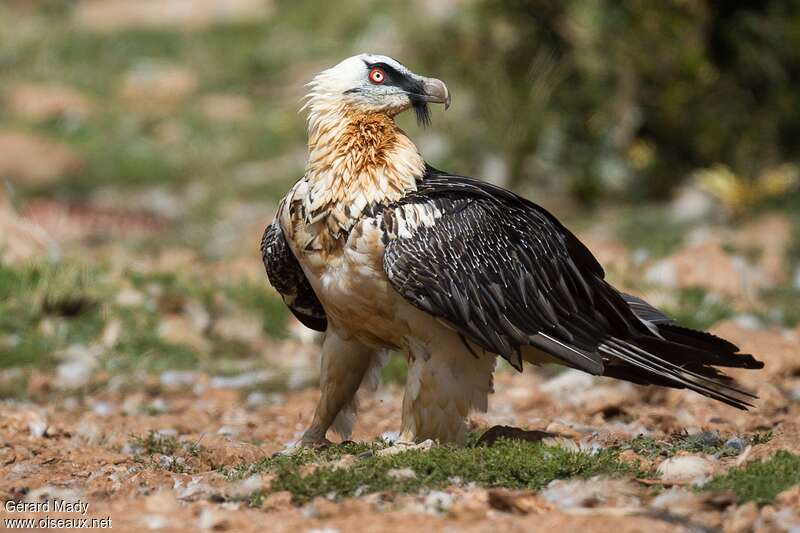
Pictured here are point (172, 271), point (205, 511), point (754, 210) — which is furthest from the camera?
point (754, 210)

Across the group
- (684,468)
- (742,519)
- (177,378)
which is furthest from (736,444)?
(177,378)

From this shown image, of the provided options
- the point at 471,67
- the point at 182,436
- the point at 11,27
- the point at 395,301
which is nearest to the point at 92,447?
the point at 182,436

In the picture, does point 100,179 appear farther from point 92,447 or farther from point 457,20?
point 92,447

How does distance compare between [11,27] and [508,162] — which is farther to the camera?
[11,27]

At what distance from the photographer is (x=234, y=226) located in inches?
623

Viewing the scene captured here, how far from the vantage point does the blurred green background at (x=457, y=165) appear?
32.4 ft

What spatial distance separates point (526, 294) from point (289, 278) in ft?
3.99

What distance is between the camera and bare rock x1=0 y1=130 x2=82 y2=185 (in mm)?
17922

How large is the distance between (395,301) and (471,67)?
10406 mm

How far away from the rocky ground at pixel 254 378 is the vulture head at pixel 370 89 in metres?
1.61

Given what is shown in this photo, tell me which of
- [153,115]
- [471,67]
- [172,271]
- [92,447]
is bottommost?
[92,447]

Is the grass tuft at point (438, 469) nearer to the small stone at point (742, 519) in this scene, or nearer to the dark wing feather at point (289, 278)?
the small stone at point (742, 519)

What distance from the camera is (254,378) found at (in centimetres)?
898

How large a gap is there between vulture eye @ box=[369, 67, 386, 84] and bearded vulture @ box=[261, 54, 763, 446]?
2 centimetres
